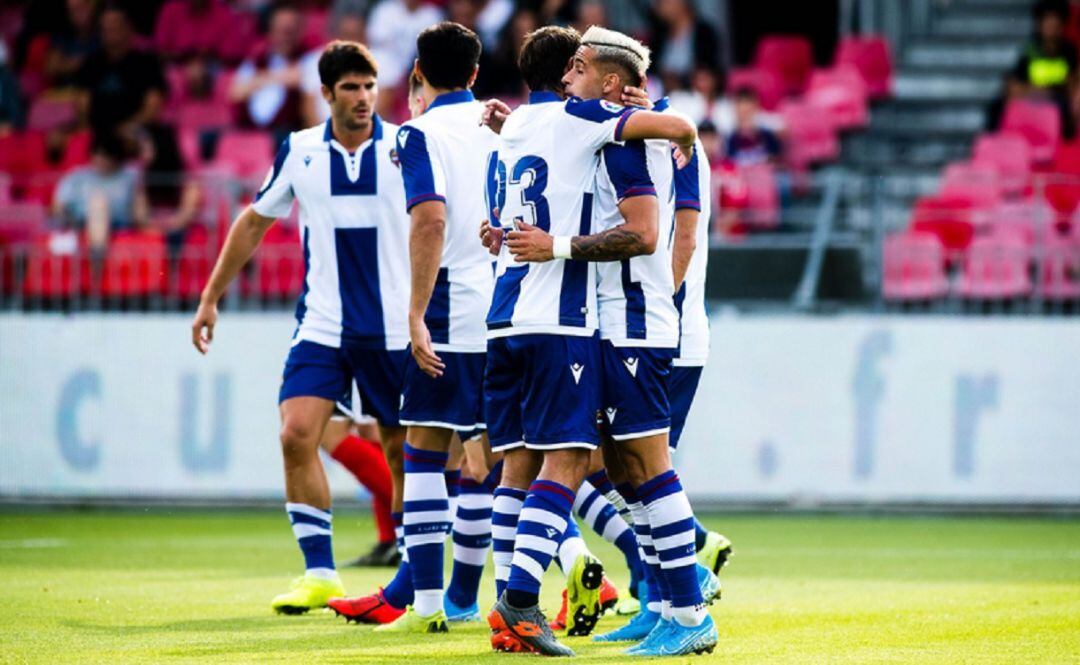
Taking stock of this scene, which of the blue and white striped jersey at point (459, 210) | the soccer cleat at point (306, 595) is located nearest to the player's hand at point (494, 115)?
the blue and white striped jersey at point (459, 210)

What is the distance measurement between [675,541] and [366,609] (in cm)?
173

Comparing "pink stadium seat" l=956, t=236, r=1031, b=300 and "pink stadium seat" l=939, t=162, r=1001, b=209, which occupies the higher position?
"pink stadium seat" l=939, t=162, r=1001, b=209

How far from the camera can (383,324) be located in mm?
8227

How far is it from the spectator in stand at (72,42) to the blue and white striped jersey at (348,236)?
476 inches

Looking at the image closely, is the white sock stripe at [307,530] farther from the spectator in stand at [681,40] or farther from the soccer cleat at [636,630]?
the spectator in stand at [681,40]

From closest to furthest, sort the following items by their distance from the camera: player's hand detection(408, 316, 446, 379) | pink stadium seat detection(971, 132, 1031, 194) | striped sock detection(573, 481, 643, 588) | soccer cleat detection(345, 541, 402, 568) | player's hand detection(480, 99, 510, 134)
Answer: player's hand detection(408, 316, 446, 379)
player's hand detection(480, 99, 510, 134)
striped sock detection(573, 481, 643, 588)
soccer cleat detection(345, 541, 402, 568)
pink stadium seat detection(971, 132, 1031, 194)

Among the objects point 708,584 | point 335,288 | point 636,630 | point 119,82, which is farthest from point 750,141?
point 636,630

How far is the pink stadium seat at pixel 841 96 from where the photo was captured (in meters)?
17.5

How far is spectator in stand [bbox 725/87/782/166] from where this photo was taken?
1625 centimetres

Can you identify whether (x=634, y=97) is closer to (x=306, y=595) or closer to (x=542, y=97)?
(x=542, y=97)

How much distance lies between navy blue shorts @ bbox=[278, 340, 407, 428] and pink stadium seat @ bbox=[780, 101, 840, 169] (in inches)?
379

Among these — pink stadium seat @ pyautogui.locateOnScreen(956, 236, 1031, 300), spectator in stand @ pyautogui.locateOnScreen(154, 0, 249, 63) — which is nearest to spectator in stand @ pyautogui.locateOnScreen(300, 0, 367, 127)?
spectator in stand @ pyautogui.locateOnScreen(154, 0, 249, 63)

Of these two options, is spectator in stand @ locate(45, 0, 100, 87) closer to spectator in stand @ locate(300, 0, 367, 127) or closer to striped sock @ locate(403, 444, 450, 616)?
spectator in stand @ locate(300, 0, 367, 127)

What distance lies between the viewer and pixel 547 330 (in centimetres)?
645
